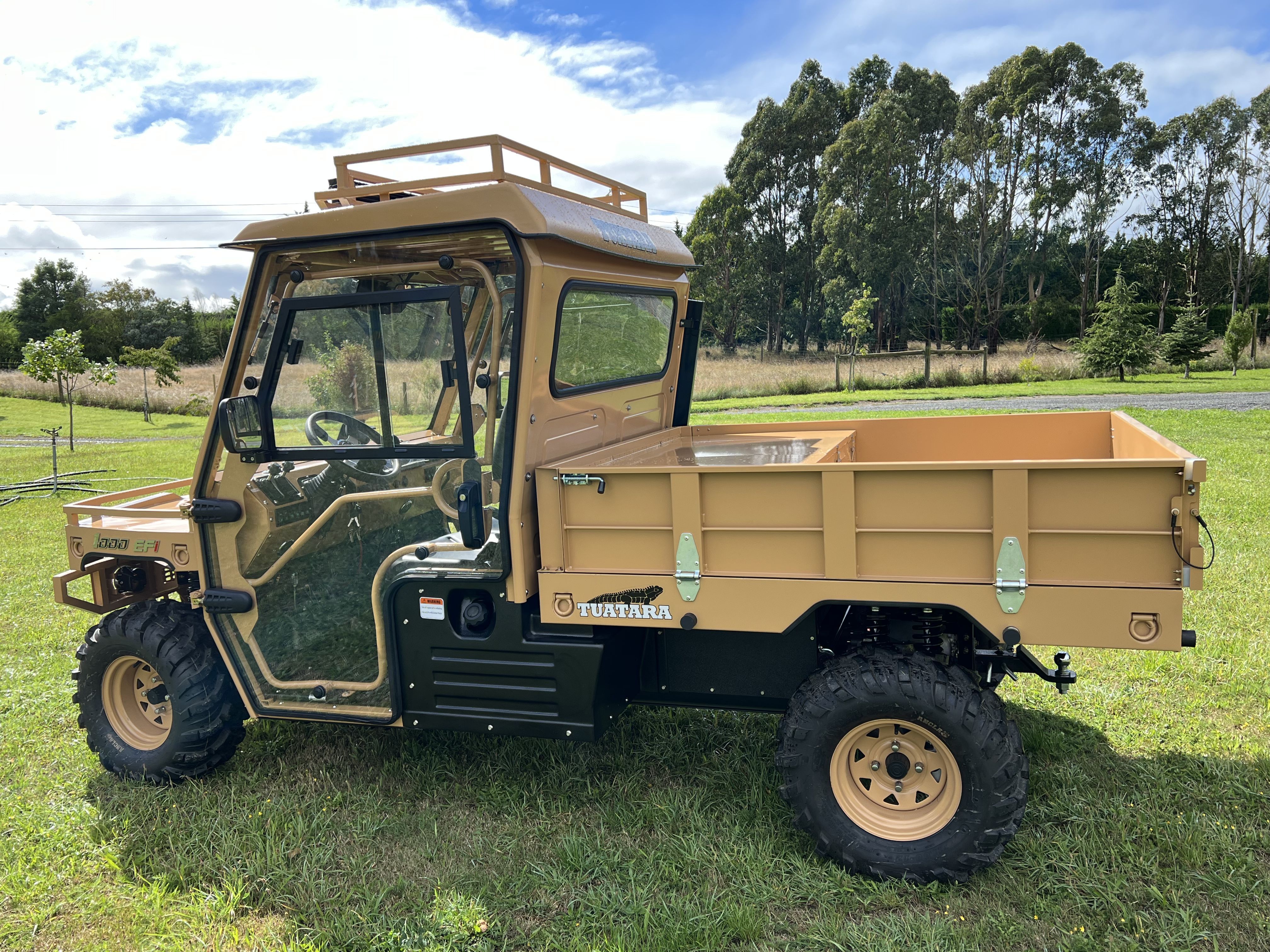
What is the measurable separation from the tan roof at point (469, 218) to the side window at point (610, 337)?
0.24 meters

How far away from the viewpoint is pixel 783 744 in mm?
3189

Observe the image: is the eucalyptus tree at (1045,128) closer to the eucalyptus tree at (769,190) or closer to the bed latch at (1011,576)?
the eucalyptus tree at (769,190)

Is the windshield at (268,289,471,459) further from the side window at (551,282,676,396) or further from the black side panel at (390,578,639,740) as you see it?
the black side panel at (390,578,639,740)

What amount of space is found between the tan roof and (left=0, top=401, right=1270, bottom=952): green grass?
7.43 ft

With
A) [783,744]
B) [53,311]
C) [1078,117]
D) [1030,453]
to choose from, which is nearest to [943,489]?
[783,744]

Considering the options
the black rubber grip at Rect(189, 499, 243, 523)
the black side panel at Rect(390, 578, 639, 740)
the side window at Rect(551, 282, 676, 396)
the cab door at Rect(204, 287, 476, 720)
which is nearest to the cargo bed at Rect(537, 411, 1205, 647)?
the black side panel at Rect(390, 578, 639, 740)

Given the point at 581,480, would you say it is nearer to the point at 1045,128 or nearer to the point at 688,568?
the point at 688,568

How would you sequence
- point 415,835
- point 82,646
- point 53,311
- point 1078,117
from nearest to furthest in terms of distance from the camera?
point 415,835
point 82,646
point 1078,117
point 53,311

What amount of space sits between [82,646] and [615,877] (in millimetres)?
2692

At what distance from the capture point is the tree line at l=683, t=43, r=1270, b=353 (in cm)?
3475

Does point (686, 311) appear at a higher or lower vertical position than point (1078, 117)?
lower

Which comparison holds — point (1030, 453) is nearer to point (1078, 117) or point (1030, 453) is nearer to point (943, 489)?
point (943, 489)

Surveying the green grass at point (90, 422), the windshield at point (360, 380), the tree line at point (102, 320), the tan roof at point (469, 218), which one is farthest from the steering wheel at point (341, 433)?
the tree line at point (102, 320)

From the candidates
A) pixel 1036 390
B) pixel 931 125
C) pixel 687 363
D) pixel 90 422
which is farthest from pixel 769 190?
pixel 687 363
